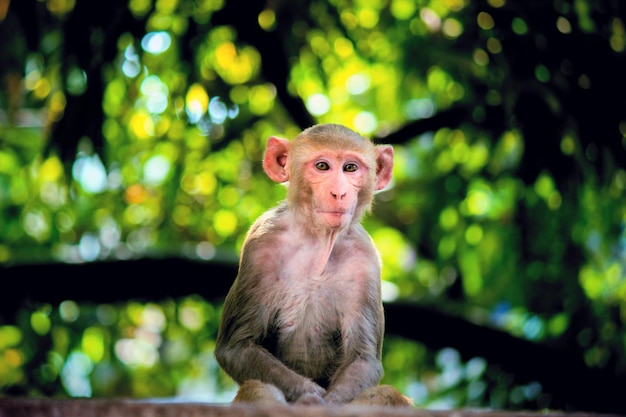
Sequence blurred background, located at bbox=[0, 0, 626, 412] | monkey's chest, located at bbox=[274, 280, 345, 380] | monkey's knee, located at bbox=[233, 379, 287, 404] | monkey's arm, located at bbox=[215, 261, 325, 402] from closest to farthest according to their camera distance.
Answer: monkey's knee, located at bbox=[233, 379, 287, 404], monkey's arm, located at bbox=[215, 261, 325, 402], monkey's chest, located at bbox=[274, 280, 345, 380], blurred background, located at bbox=[0, 0, 626, 412]

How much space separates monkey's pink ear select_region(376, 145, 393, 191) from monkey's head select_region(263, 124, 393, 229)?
3.0 inches

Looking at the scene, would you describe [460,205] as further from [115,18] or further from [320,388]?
[320,388]

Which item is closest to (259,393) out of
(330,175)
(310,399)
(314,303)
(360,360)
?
(310,399)

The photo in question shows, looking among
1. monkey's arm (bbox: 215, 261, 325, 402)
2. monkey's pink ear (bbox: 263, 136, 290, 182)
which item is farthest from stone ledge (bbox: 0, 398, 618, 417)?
monkey's pink ear (bbox: 263, 136, 290, 182)

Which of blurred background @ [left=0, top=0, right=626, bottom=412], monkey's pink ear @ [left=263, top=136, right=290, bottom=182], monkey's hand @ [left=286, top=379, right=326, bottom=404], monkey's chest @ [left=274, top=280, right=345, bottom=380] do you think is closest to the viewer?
monkey's hand @ [left=286, top=379, right=326, bottom=404]

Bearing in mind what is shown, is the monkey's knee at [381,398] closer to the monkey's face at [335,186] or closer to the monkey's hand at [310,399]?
the monkey's hand at [310,399]

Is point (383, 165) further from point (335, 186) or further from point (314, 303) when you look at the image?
point (314, 303)

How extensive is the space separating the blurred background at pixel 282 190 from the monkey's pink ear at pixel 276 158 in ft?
7.85

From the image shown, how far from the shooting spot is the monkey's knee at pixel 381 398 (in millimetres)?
4223

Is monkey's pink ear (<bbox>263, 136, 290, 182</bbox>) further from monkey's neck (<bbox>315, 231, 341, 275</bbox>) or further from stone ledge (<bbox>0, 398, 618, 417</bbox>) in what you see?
stone ledge (<bbox>0, 398, 618, 417</bbox>)

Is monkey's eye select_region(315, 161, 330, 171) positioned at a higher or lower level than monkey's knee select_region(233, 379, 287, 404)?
higher

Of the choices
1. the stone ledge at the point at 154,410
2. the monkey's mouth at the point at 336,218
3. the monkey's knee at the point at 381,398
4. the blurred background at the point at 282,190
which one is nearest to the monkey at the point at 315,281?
the monkey's mouth at the point at 336,218

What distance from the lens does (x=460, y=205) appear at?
9.84m

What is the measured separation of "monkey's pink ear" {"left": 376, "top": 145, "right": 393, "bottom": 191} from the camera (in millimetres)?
5301
